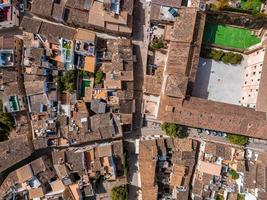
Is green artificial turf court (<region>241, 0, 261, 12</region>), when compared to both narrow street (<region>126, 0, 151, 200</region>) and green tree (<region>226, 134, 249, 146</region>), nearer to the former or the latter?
narrow street (<region>126, 0, 151, 200</region>)

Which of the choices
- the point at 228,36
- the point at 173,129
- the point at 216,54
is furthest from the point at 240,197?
Answer: the point at 228,36

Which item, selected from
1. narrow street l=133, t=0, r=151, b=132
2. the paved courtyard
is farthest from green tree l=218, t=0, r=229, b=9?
narrow street l=133, t=0, r=151, b=132

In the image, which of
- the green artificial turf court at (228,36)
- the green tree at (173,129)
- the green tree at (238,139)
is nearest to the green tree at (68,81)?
the green tree at (173,129)

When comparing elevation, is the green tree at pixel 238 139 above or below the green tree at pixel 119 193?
above

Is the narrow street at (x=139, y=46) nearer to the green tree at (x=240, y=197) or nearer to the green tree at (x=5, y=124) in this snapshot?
the green tree at (x=5, y=124)

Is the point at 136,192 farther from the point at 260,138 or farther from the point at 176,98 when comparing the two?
the point at 260,138

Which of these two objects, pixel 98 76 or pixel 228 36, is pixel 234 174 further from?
pixel 98 76

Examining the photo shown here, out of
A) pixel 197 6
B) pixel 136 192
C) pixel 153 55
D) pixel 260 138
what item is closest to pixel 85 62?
pixel 153 55
